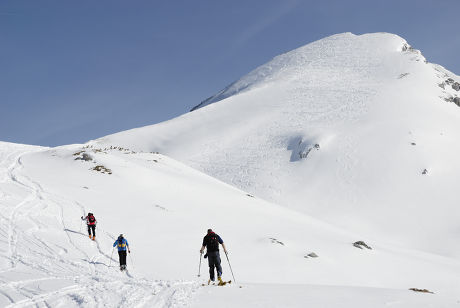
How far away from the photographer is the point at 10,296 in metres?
11.0

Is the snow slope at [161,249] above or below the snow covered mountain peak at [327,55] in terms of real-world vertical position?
below

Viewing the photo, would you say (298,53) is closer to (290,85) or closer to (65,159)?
(290,85)

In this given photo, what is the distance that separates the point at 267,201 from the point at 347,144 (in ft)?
70.1

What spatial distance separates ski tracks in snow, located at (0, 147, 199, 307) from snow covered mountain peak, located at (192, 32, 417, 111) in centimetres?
8194

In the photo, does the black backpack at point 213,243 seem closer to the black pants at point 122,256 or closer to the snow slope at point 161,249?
the snow slope at point 161,249

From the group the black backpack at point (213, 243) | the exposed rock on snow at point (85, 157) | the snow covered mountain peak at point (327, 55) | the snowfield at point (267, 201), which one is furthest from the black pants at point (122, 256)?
the snow covered mountain peak at point (327, 55)

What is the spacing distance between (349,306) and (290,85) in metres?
85.2

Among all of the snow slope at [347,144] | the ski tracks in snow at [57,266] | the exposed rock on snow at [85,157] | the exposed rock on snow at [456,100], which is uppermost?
the exposed rock on snow at [456,100]

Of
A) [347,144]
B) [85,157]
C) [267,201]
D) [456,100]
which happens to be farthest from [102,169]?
[456,100]

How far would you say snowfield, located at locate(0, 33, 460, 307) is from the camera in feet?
40.2

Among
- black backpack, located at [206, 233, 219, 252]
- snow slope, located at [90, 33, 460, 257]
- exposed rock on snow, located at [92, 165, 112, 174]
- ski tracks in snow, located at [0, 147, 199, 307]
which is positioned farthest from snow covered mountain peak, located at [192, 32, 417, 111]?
black backpack, located at [206, 233, 219, 252]

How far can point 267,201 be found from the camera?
4369 centimetres

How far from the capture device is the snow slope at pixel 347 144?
46406 mm

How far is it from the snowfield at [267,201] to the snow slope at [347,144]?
0.26 metres
